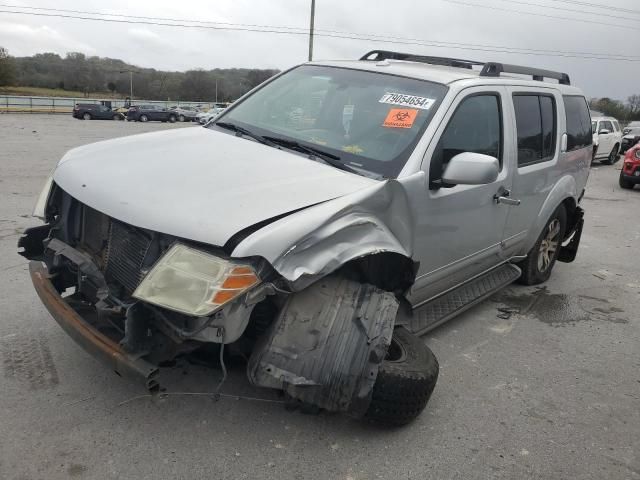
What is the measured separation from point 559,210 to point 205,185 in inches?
154

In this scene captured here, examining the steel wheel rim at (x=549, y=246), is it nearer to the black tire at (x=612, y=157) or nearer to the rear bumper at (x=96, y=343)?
the rear bumper at (x=96, y=343)

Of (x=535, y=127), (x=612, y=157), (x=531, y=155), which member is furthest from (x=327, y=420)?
(x=612, y=157)

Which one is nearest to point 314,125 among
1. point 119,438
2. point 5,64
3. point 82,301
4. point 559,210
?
point 82,301

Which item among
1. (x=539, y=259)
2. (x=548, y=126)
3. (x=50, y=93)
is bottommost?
(x=539, y=259)

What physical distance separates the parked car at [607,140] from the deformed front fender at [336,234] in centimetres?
1900

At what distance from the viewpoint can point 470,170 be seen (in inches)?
122

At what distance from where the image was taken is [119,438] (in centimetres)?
267

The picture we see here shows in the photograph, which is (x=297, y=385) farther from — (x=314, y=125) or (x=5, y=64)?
(x=5, y=64)

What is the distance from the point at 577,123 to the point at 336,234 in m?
3.94

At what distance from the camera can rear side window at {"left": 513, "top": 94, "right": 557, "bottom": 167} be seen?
4293 millimetres

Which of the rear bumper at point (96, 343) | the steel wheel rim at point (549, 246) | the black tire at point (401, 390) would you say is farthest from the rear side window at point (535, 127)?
the rear bumper at point (96, 343)

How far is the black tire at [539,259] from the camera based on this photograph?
5230mm

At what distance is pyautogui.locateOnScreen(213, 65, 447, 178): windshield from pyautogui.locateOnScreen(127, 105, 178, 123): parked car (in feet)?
148

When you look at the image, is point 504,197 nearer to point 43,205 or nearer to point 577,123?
point 577,123
